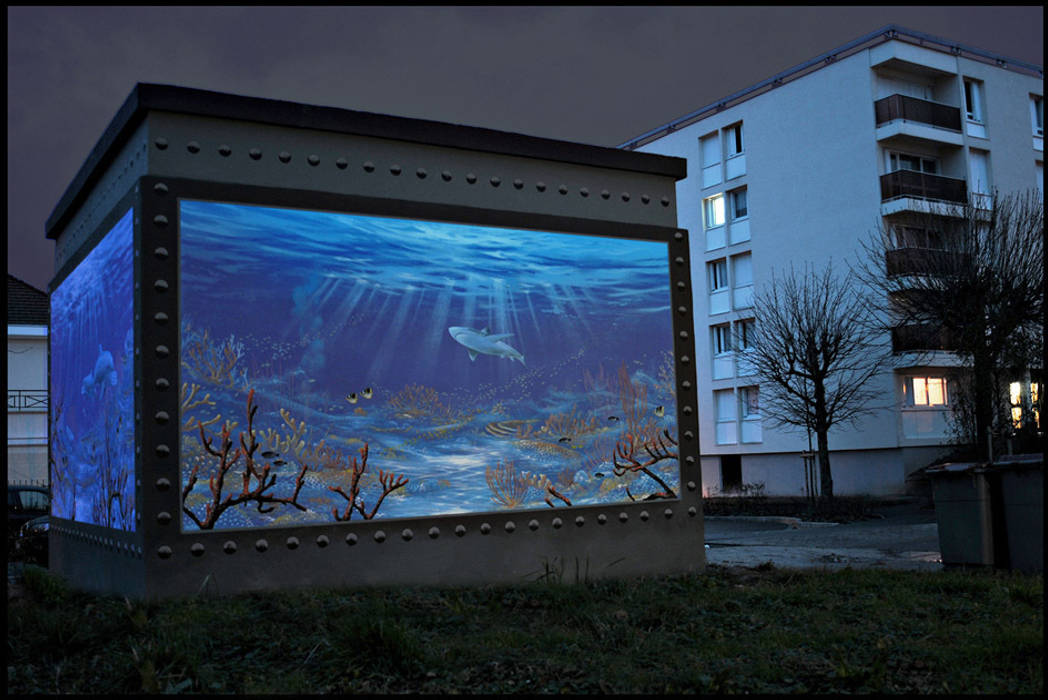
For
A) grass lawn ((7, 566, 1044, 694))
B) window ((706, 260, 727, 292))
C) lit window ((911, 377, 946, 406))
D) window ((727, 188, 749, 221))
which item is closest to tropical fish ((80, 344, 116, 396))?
grass lawn ((7, 566, 1044, 694))

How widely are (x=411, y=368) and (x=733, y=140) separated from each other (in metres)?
31.0

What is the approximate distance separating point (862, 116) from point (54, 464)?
28.9 meters

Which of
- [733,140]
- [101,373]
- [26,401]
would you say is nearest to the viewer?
[101,373]

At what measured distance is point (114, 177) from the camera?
1035 cm

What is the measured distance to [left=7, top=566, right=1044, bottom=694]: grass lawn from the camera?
20.5ft

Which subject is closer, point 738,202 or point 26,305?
point 26,305

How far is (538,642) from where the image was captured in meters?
7.21

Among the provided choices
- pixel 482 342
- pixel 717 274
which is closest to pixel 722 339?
pixel 717 274

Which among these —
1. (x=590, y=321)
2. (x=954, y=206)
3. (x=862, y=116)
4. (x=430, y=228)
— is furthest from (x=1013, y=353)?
(x=430, y=228)

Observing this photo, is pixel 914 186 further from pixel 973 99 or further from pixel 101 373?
pixel 101 373

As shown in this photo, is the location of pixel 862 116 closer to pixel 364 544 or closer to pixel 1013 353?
pixel 1013 353

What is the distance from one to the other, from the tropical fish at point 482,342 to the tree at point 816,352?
18089mm

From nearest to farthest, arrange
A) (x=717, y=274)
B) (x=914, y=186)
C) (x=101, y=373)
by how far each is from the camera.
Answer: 1. (x=101, y=373)
2. (x=914, y=186)
3. (x=717, y=274)

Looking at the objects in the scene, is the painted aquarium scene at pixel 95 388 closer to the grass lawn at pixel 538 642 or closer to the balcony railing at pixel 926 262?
the grass lawn at pixel 538 642
